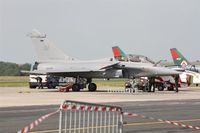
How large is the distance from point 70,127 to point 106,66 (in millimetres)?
30594

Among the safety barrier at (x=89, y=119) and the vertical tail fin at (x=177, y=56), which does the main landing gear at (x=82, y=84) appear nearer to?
the vertical tail fin at (x=177, y=56)

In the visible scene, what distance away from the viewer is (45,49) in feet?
150

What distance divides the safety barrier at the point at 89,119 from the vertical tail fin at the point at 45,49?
33.1m

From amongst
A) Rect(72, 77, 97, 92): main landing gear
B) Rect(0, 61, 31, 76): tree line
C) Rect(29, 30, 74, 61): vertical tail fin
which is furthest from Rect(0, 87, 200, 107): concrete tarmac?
Rect(0, 61, 31, 76): tree line

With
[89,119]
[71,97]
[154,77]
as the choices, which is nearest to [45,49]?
[154,77]

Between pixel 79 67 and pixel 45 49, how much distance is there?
185 inches

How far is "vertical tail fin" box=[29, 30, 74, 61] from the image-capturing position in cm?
4544

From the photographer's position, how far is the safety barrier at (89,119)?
990cm

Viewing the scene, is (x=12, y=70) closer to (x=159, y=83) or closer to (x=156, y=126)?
(x=159, y=83)

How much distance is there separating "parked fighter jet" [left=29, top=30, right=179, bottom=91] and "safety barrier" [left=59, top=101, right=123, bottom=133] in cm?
2875

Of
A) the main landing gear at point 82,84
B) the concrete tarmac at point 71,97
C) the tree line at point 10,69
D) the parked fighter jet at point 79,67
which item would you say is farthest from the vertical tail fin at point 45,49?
the tree line at point 10,69

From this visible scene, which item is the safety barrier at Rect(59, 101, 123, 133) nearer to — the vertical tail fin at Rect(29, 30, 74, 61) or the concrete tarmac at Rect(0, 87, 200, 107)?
the concrete tarmac at Rect(0, 87, 200, 107)

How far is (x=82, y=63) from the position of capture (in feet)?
143

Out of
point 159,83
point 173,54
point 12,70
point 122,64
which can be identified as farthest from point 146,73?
point 12,70
